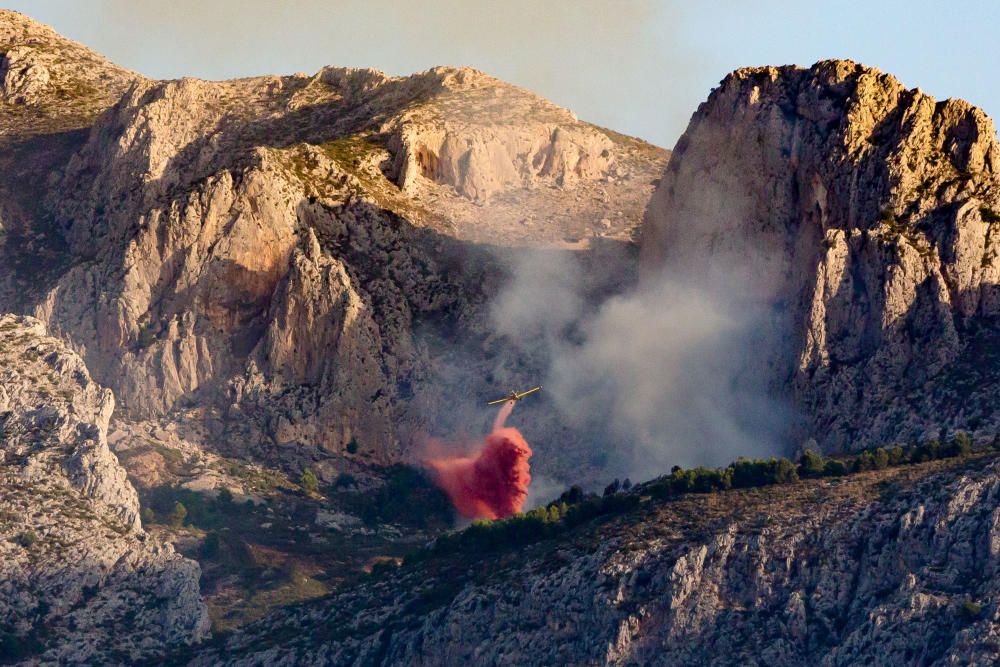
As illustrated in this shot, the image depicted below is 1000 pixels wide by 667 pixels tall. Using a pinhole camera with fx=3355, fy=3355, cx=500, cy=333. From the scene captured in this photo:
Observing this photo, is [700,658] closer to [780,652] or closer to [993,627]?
[780,652]

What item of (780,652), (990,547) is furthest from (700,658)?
(990,547)

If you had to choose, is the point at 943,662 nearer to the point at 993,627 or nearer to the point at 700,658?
the point at 993,627

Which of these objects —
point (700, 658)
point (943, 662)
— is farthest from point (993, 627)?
point (700, 658)

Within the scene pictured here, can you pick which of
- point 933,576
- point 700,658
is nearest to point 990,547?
point 933,576

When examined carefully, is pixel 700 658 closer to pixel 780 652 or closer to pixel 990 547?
pixel 780 652
